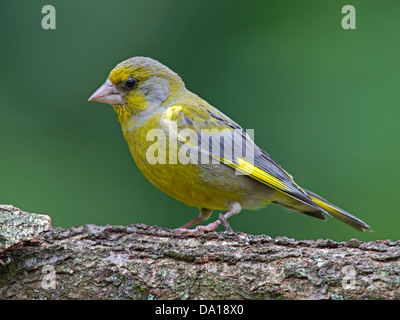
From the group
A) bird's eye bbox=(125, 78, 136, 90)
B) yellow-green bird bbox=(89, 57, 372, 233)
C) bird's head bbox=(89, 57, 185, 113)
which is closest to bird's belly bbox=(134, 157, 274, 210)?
yellow-green bird bbox=(89, 57, 372, 233)

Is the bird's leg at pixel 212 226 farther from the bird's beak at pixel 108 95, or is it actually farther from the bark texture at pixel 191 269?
the bird's beak at pixel 108 95

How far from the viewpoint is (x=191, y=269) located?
3109 mm

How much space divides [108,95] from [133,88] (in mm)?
198

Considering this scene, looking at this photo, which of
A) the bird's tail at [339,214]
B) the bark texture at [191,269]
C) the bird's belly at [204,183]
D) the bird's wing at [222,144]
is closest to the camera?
the bark texture at [191,269]

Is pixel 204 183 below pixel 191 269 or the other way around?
the other way around

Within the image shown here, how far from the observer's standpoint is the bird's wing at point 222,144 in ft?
13.0

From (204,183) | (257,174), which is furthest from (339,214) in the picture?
(204,183)

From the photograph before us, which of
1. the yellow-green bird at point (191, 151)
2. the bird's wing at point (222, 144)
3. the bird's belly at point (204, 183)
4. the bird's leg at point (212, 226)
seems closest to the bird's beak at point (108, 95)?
the yellow-green bird at point (191, 151)

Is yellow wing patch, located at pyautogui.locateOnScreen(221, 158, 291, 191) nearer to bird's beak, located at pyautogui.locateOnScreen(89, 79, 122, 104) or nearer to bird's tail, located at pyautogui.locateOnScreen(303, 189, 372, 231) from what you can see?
bird's tail, located at pyautogui.locateOnScreen(303, 189, 372, 231)

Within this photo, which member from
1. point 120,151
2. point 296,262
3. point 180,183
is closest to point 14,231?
point 180,183

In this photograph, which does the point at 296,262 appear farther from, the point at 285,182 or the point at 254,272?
the point at 285,182

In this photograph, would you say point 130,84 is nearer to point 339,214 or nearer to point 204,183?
point 204,183

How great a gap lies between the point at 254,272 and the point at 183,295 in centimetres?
41

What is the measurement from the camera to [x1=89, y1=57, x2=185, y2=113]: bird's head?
4.20 metres
